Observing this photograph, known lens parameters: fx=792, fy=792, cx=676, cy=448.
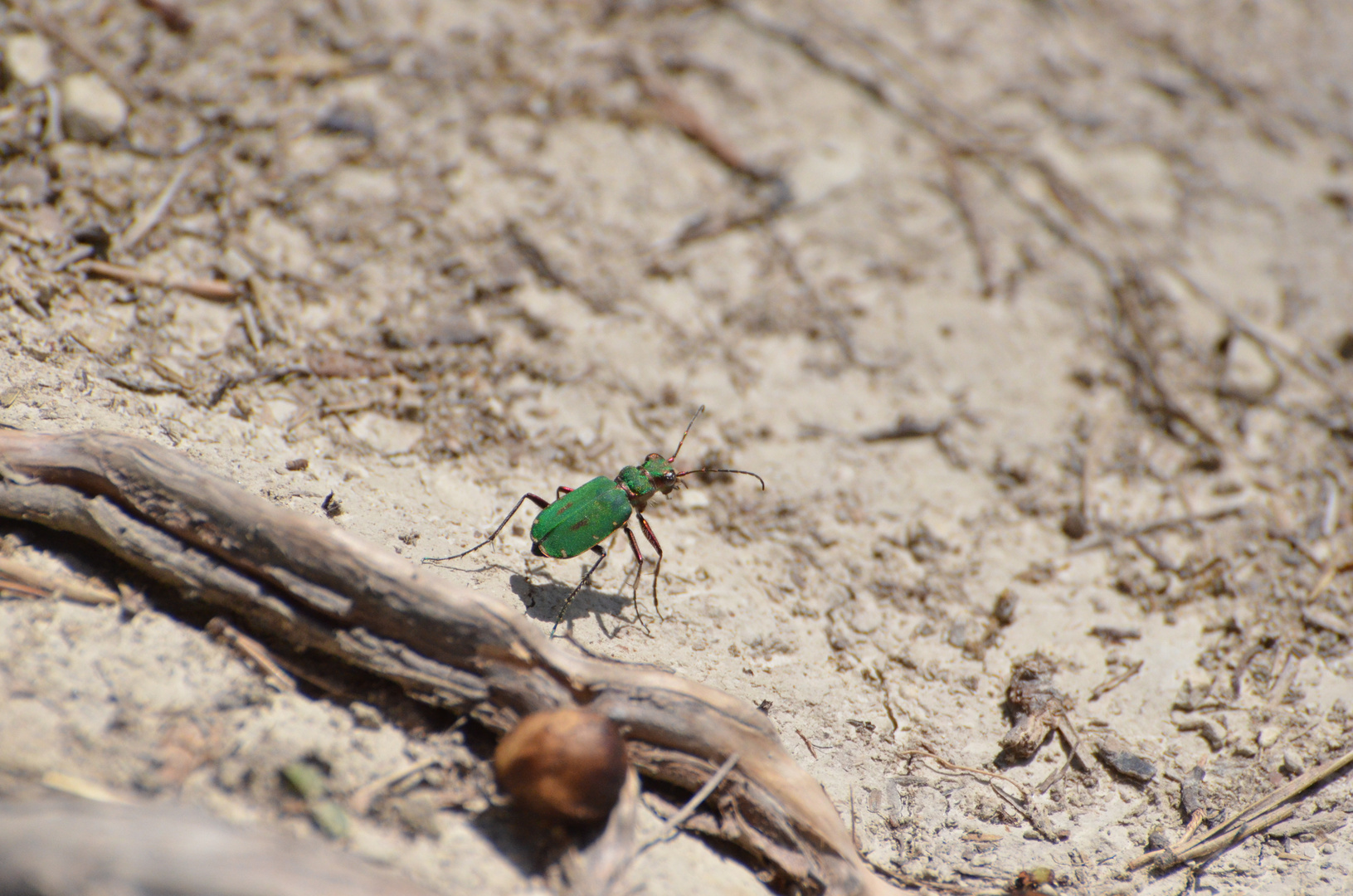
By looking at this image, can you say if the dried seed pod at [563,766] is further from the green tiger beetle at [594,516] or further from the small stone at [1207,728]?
the small stone at [1207,728]

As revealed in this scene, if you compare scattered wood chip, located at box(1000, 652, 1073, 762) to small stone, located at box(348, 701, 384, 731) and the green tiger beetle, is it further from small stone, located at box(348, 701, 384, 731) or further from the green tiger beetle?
small stone, located at box(348, 701, 384, 731)

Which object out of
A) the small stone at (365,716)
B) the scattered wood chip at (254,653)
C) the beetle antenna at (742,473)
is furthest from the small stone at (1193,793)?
the scattered wood chip at (254,653)

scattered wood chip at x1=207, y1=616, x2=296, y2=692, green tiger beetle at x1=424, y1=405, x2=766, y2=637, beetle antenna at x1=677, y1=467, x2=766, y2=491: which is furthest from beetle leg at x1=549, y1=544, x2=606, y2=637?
scattered wood chip at x1=207, y1=616, x2=296, y2=692

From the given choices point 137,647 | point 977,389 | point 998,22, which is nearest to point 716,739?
point 137,647

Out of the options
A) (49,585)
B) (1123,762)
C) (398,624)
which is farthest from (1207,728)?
(49,585)

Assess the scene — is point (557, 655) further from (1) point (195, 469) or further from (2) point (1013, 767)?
(2) point (1013, 767)

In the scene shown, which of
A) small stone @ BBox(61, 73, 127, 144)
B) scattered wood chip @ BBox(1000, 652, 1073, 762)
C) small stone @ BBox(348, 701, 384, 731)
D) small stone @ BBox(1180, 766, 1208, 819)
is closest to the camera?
small stone @ BBox(348, 701, 384, 731)
